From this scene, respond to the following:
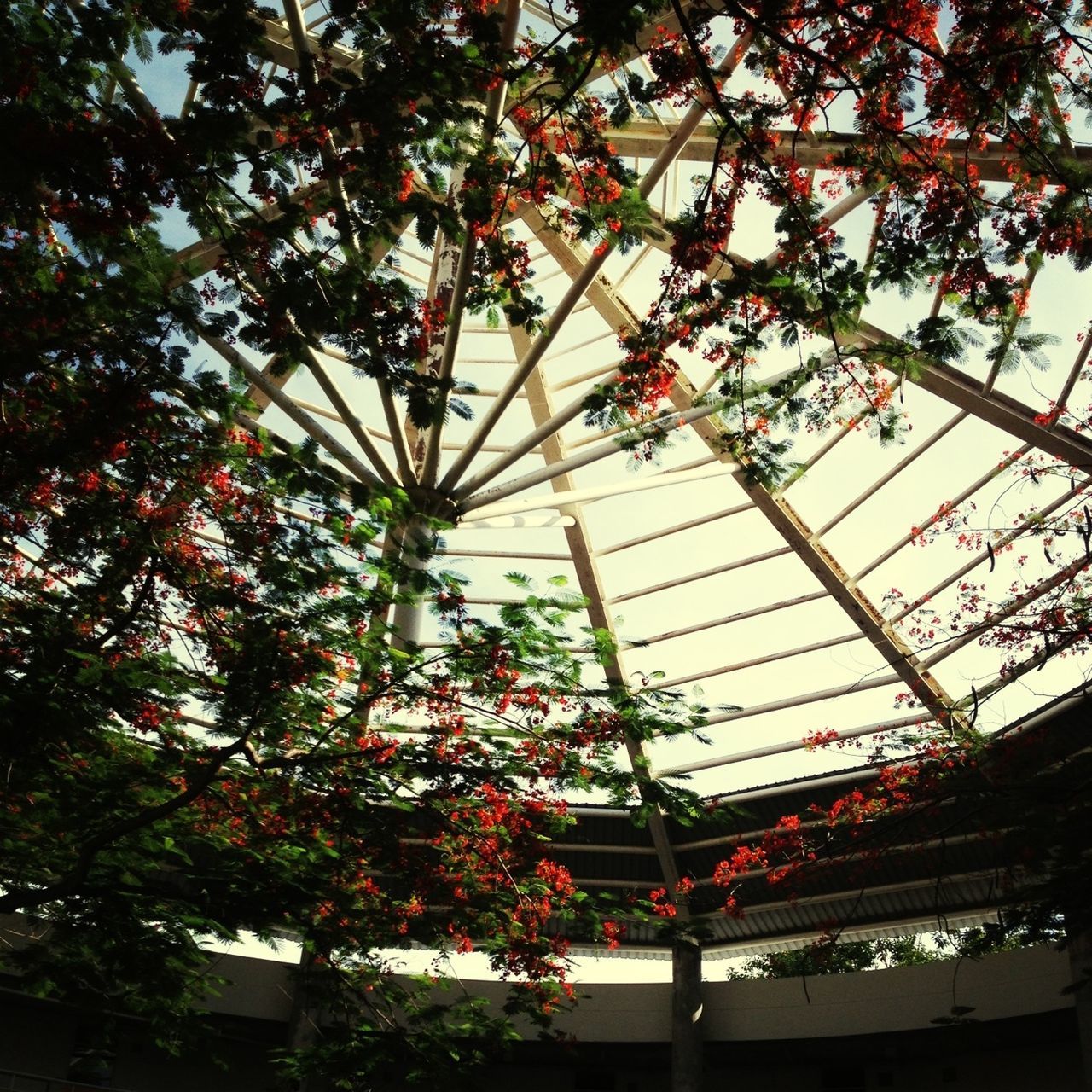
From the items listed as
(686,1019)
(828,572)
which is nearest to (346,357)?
(828,572)

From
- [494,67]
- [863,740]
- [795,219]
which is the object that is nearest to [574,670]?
[795,219]

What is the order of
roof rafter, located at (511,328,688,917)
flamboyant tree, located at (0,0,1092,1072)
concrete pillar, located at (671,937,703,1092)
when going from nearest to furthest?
flamboyant tree, located at (0,0,1092,1072) < roof rafter, located at (511,328,688,917) < concrete pillar, located at (671,937,703,1092)

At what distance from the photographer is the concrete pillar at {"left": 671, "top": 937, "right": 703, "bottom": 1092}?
19984 mm

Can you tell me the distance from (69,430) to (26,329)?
816mm

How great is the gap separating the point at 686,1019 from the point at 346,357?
56.2 feet

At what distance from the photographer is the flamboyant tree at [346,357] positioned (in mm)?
6711

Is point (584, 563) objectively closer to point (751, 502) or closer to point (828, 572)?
point (751, 502)

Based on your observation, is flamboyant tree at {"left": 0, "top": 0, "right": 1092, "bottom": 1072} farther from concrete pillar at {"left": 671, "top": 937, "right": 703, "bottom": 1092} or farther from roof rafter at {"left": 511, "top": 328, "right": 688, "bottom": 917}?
concrete pillar at {"left": 671, "top": 937, "right": 703, "bottom": 1092}

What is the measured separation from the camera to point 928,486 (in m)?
17.5

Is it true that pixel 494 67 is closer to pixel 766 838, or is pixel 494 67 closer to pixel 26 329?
pixel 26 329

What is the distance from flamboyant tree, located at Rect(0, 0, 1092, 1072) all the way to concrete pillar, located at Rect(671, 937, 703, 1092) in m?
10.1

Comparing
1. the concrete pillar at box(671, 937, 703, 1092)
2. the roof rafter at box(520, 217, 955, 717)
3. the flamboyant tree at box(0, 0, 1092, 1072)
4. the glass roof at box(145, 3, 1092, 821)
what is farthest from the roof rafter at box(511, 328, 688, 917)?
the flamboyant tree at box(0, 0, 1092, 1072)

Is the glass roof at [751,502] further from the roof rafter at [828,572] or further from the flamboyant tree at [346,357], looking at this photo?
the flamboyant tree at [346,357]

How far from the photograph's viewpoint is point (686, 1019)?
20.5 metres
